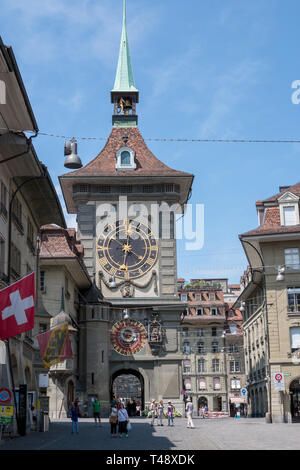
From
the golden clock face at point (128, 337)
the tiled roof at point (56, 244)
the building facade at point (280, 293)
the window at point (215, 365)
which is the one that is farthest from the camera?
the window at point (215, 365)

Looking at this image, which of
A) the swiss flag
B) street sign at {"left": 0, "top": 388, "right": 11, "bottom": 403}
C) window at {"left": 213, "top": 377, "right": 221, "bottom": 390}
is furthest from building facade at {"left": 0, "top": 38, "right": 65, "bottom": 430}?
window at {"left": 213, "top": 377, "right": 221, "bottom": 390}

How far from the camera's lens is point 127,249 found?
6075cm

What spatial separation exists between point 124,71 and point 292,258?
29.7 m

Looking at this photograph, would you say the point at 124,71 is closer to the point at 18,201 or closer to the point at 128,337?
the point at 128,337

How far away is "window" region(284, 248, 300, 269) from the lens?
160 feet

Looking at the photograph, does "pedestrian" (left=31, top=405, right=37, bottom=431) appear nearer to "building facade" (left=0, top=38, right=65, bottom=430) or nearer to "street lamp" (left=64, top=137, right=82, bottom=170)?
"building facade" (left=0, top=38, right=65, bottom=430)

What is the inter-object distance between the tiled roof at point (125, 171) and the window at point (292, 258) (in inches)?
591

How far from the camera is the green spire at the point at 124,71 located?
68562 mm

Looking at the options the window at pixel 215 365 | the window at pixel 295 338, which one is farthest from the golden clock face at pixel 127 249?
the window at pixel 215 365

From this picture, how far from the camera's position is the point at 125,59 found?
2827 inches

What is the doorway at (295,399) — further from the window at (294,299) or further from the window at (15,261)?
the window at (15,261)
